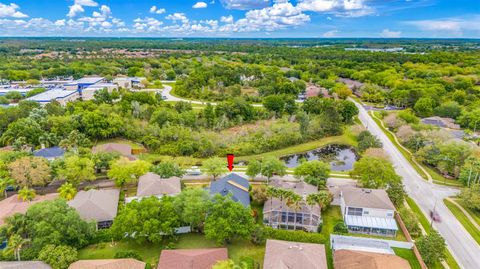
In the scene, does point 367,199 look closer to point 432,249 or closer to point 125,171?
point 432,249

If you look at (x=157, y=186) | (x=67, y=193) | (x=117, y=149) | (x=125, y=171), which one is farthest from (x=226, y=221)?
(x=117, y=149)

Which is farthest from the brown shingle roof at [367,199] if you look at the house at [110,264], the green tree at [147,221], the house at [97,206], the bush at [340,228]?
the house at [97,206]

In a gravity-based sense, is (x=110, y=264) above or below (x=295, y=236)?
above

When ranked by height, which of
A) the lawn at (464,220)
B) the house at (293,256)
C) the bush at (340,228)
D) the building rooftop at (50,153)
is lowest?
the lawn at (464,220)

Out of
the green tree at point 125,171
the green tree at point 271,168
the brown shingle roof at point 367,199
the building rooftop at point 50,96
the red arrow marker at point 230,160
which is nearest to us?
the brown shingle roof at point 367,199

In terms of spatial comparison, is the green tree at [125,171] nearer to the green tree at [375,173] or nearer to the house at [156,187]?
the house at [156,187]

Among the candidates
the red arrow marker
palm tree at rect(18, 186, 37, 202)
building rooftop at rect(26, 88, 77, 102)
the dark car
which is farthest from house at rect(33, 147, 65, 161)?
the dark car
